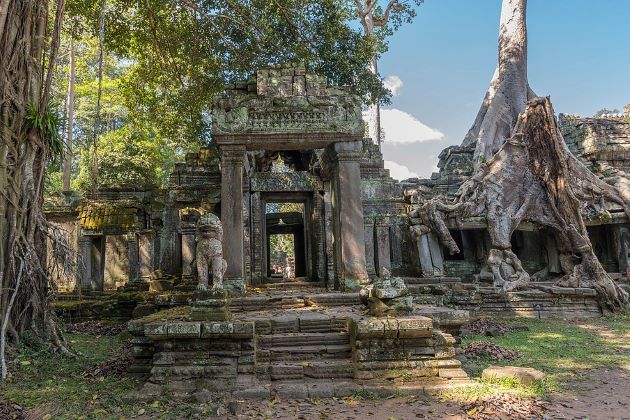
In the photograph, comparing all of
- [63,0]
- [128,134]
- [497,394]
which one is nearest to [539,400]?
[497,394]

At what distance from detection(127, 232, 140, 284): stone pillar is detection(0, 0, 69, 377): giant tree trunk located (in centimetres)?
582

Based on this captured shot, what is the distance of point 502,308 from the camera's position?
10.5 metres

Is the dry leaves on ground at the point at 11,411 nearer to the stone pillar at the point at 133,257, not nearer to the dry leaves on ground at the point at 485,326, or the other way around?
the dry leaves on ground at the point at 485,326

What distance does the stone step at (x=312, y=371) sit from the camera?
4.93 m

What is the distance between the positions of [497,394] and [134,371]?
4176mm

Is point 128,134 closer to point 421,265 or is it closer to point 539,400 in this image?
point 421,265

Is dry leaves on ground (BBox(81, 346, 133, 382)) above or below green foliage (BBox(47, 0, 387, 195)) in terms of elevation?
below

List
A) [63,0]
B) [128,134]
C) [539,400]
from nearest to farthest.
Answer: [539,400]
[63,0]
[128,134]

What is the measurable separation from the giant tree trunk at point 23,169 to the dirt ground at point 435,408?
3.88 meters

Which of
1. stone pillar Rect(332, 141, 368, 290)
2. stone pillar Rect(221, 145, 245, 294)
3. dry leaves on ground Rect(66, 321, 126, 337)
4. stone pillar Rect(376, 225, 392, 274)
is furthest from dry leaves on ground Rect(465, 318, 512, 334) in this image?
dry leaves on ground Rect(66, 321, 126, 337)

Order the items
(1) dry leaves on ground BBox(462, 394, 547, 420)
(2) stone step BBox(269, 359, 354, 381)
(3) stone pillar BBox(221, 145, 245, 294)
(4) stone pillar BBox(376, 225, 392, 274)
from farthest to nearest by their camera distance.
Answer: (4) stone pillar BBox(376, 225, 392, 274), (3) stone pillar BBox(221, 145, 245, 294), (2) stone step BBox(269, 359, 354, 381), (1) dry leaves on ground BBox(462, 394, 547, 420)

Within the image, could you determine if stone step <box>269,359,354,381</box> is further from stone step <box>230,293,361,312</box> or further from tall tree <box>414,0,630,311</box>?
tall tree <box>414,0,630,311</box>

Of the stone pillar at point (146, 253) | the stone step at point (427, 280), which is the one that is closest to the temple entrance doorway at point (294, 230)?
the stone step at point (427, 280)

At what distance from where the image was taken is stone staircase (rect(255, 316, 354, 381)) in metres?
4.95
